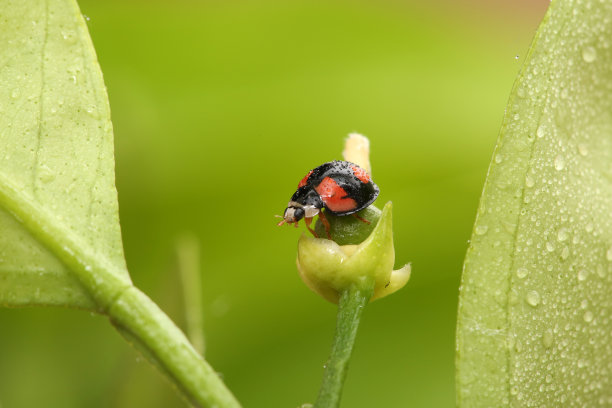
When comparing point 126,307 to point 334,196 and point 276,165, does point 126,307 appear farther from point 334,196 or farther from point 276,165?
point 276,165

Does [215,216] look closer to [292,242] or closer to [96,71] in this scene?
[292,242]

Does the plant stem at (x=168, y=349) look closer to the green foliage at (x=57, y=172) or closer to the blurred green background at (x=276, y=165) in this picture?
the green foliage at (x=57, y=172)

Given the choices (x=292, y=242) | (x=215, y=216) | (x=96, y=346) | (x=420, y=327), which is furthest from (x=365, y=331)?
(x=96, y=346)

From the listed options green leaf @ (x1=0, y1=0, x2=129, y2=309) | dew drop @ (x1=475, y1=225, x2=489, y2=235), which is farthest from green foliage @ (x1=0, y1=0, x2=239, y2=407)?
dew drop @ (x1=475, y1=225, x2=489, y2=235)

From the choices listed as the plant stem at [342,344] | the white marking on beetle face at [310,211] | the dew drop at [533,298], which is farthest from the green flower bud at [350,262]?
the white marking on beetle face at [310,211]

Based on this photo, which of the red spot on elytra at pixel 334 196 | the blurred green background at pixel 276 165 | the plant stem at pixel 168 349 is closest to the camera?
the plant stem at pixel 168 349
